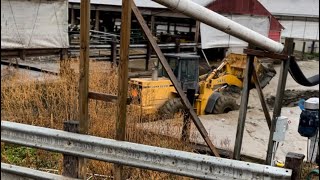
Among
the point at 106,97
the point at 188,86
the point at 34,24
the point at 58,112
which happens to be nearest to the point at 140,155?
the point at 106,97

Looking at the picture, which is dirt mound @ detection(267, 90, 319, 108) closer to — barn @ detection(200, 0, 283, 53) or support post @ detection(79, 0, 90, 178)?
barn @ detection(200, 0, 283, 53)

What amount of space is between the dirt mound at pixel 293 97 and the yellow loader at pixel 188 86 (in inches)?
63.3

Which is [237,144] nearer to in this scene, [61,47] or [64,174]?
[64,174]

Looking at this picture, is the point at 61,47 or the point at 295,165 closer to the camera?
the point at 295,165

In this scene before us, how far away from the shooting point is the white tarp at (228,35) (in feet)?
65.4

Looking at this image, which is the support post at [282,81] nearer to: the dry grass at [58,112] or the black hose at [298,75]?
the black hose at [298,75]

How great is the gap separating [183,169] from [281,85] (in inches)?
81.3

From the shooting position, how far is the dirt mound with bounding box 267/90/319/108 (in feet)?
50.7

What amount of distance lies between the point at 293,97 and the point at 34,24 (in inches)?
410

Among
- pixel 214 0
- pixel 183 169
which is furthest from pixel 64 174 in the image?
pixel 214 0

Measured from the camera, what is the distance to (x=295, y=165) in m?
2.81

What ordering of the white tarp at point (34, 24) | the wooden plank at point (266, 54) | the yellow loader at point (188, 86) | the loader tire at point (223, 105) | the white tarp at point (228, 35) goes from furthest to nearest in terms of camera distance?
the white tarp at point (228, 35)
the loader tire at point (223, 105)
the white tarp at point (34, 24)
the yellow loader at point (188, 86)
the wooden plank at point (266, 54)

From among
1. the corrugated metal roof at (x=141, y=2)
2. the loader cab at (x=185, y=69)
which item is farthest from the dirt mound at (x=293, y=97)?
the corrugated metal roof at (x=141, y=2)

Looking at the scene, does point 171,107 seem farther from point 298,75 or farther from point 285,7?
point 285,7
